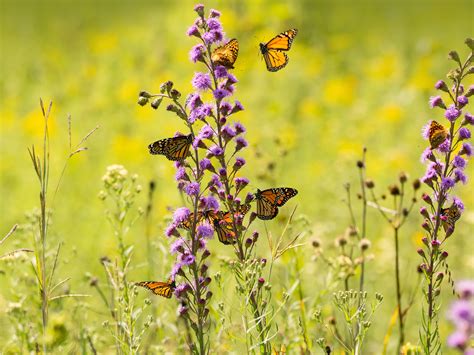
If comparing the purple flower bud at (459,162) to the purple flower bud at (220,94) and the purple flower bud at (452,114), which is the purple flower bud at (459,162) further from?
the purple flower bud at (220,94)

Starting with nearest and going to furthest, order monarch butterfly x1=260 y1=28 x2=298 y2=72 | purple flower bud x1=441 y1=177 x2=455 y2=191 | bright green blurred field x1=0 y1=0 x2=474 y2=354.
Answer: purple flower bud x1=441 y1=177 x2=455 y2=191 < monarch butterfly x1=260 y1=28 x2=298 y2=72 < bright green blurred field x1=0 y1=0 x2=474 y2=354

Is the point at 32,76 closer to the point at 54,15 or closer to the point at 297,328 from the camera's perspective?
the point at 54,15

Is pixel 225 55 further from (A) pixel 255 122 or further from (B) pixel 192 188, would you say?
(A) pixel 255 122

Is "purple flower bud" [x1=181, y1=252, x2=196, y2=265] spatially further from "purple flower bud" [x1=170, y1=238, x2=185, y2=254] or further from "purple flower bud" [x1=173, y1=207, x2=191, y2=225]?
"purple flower bud" [x1=173, y1=207, x2=191, y2=225]

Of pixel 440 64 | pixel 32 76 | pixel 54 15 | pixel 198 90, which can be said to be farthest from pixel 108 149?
pixel 54 15

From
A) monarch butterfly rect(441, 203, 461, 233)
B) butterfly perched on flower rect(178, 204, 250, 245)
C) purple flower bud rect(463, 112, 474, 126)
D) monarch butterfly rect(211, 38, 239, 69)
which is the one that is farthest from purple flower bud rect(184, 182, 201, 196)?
purple flower bud rect(463, 112, 474, 126)
